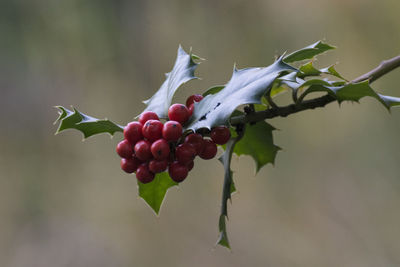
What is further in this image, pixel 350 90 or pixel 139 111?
pixel 139 111

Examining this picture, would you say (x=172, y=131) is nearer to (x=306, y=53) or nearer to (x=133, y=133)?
(x=133, y=133)

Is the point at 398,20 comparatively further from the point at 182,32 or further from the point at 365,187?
the point at 182,32

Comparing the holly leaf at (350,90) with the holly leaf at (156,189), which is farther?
the holly leaf at (156,189)

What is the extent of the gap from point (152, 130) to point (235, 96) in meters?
0.14

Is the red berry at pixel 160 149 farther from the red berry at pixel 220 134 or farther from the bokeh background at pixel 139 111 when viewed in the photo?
the bokeh background at pixel 139 111

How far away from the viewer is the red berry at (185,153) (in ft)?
1.95

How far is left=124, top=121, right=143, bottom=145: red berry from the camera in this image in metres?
0.63

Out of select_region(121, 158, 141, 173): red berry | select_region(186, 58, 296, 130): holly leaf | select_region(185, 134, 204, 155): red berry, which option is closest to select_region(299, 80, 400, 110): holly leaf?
select_region(186, 58, 296, 130): holly leaf

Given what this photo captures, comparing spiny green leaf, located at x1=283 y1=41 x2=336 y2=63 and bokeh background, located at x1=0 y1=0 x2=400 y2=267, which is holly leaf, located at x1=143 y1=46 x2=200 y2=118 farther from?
bokeh background, located at x1=0 y1=0 x2=400 y2=267

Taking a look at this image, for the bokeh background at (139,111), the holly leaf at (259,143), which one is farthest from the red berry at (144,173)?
the bokeh background at (139,111)

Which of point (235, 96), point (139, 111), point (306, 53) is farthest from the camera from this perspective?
point (139, 111)

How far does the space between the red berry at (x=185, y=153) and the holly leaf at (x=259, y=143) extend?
0.62ft

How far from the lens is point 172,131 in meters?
0.59

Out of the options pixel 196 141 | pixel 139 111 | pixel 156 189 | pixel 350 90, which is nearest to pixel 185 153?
pixel 196 141
